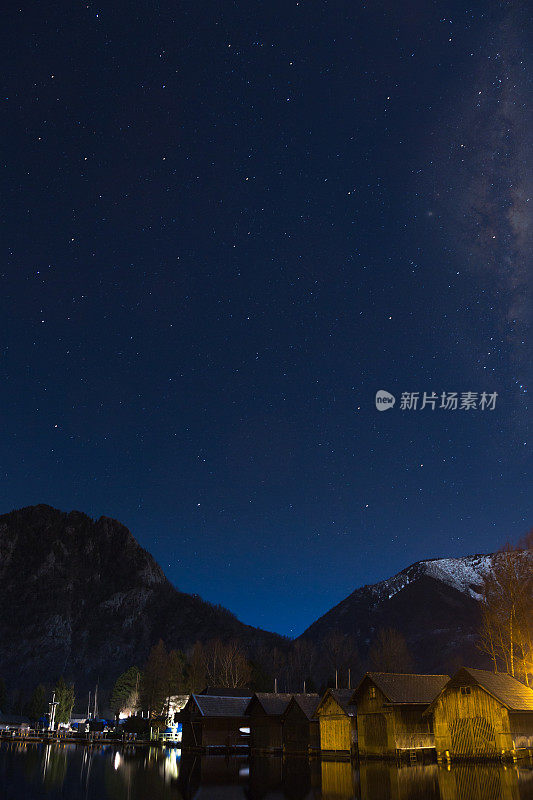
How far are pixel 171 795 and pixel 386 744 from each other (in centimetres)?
2302

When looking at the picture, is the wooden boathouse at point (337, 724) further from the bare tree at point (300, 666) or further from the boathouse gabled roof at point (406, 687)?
the bare tree at point (300, 666)

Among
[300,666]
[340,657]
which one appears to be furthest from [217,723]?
[300,666]

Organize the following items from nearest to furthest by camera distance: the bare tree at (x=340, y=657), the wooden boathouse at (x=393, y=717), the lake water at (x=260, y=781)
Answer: the lake water at (x=260, y=781) → the wooden boathouse at (x=393, y=717) → the bare tree at (x=340, y=657)

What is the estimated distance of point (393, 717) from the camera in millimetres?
46625

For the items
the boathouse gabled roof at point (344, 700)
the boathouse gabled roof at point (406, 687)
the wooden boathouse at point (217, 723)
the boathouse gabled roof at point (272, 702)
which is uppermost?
the boathouse gabled roof at point (406, 687)

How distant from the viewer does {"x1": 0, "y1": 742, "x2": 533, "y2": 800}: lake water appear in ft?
92.1

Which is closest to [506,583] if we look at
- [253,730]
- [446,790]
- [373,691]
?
[373,691]

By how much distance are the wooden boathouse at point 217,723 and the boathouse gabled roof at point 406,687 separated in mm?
22850

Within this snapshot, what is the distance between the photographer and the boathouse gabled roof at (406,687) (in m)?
47.5

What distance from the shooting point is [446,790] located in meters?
27.8

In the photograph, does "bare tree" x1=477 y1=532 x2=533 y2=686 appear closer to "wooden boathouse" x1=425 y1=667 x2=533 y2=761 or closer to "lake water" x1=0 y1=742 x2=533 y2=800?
"wooden boathouse" x1=425 y1=667 x2=533 y2=761

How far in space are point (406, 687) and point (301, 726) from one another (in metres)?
16.3

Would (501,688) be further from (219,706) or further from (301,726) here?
(219,706)

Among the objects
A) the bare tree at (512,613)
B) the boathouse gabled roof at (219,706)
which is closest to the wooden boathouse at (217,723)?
the boathouse gabled roof at (219,706)
